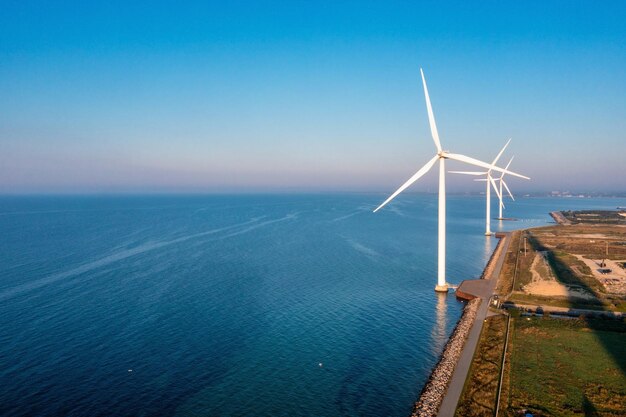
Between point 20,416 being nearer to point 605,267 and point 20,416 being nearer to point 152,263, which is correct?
point 152,263

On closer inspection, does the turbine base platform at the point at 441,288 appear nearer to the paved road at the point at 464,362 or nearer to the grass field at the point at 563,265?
the paved road at the point at 464,362

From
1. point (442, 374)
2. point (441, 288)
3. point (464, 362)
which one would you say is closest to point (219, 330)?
point (442, 374)

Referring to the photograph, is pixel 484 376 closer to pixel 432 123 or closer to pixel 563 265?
pixel 432 123

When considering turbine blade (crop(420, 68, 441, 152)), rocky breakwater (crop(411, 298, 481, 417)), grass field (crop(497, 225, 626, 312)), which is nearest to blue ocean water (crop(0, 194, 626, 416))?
rocky breakwater (crop(411, 298, 481, 417))

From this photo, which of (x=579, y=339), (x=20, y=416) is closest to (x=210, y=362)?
(x=20, y=416)

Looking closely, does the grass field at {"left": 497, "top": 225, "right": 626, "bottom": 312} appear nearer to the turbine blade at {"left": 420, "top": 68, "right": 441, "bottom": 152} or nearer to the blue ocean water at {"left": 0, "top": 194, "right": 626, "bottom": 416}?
the blue ocean water at {"left": 0, "top": 194, "right": 626, "bottom": 416}

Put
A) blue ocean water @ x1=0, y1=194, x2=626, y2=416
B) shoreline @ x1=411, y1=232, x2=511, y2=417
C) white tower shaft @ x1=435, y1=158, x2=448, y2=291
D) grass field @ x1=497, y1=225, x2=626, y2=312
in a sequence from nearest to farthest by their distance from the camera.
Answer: shoreline @ x1=411, y1=232, x2=511, y2=417 < blue ocean water @ x1=0, y1=194, x2=626, y2=416 < grass field @ x1=497, y1=225, x2=626, y2=312 < white tower shaft @ x1=435, y1=158, x2=448, y2=291

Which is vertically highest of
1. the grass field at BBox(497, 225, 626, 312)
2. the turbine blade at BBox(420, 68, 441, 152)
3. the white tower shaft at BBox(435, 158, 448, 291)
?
the turbine blade at BBox(420, 68, 441, 152)
